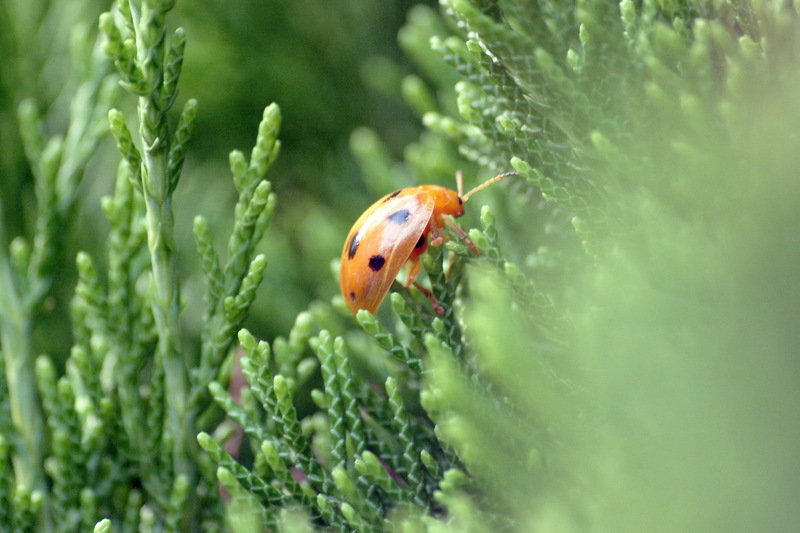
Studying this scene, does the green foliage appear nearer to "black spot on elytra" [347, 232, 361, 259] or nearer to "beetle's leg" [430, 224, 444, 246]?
"beetle's leg" [430, 224, 444, 246]

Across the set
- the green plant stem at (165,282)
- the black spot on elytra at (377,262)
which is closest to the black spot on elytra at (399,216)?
the black spot on elytra at (377,262)

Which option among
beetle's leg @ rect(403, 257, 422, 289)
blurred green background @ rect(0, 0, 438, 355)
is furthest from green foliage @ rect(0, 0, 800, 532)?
blurred green background @ rect(0, 0, 438, 355)

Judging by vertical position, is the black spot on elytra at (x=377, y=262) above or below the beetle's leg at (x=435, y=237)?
below

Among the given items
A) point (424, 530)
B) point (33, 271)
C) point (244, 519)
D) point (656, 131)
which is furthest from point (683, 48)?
point (33, 271)

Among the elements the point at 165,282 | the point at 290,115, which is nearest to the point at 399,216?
the point at 165,282

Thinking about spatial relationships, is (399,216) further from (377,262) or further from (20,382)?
(20,382)

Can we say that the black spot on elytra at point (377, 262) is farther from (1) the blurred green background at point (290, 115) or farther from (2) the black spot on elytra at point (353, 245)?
(1) the blurred green background at point (290, 115)
